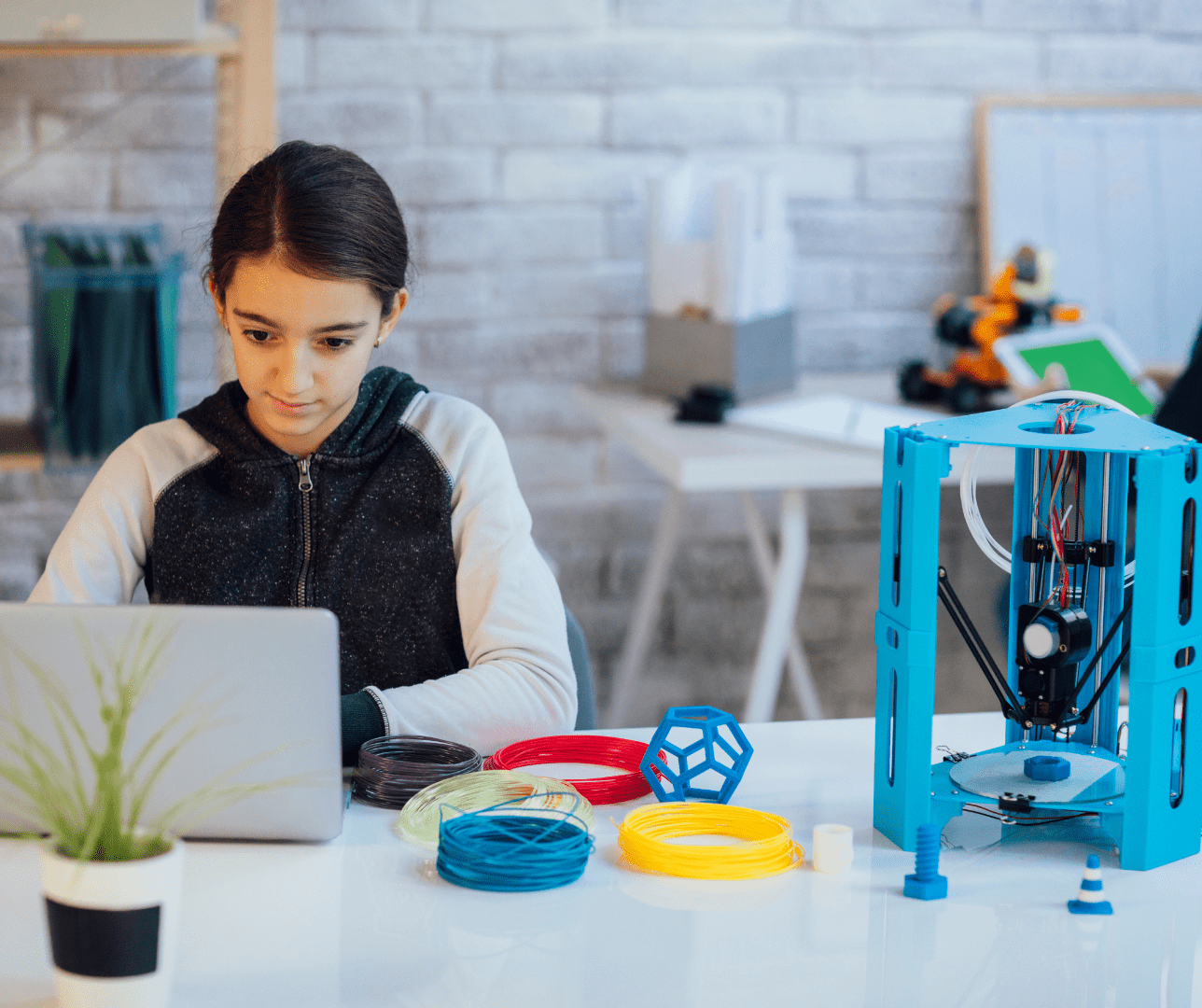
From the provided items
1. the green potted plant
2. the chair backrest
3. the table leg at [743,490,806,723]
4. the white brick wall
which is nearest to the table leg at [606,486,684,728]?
the white brick wall

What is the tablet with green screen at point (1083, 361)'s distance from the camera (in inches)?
87.9

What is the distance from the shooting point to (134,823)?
2.33 ft

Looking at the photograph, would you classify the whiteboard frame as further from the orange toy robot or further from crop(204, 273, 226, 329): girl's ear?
crop(204, 273, 226, 329): girl's ear

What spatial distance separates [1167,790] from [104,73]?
6.73 feet

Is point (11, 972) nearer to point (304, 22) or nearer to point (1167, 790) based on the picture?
point (1167, 790)

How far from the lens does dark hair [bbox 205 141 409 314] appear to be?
127 centimetres

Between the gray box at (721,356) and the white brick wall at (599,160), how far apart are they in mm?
220

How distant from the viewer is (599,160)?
2.54 metres

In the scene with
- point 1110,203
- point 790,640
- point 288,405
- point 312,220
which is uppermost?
point 1110,203

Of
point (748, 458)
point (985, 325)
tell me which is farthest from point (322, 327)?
point (985, 325)

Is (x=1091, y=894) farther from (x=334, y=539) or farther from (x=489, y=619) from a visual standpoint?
(x=334, y=539)

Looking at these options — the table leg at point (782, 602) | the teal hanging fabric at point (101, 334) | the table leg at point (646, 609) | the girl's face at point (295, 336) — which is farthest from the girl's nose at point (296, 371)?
the table leg at point (646, 609)

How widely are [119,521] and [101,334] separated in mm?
713

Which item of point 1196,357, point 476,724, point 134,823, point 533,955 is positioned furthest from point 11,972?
point 1196,357
